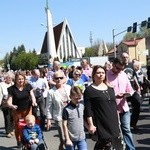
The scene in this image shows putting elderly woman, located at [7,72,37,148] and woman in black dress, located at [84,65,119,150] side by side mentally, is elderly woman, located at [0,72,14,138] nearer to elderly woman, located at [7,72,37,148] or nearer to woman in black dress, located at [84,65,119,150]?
elderly woman, located at [7,72,37,148]


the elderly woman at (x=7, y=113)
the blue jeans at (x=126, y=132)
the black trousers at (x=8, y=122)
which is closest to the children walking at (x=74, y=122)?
the blue jeans at (x=126, y=132)

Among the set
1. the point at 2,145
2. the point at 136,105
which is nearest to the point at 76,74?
the point at 136,105

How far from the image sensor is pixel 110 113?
5.77 meters

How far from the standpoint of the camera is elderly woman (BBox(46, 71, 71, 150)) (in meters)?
7.31

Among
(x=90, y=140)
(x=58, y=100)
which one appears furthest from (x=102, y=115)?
(x=90, y=140)

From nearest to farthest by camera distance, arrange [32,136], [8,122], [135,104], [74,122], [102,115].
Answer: [102,115]
[74,122]
[32,136]
[135,104]
[8,122]

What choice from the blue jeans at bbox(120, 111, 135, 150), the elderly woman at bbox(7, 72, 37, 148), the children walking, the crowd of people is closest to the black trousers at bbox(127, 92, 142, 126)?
the crowd of people

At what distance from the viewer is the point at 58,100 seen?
288 inches

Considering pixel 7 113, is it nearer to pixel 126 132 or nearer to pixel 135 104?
pixel 135 104

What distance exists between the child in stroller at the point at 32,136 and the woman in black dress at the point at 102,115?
213 cm

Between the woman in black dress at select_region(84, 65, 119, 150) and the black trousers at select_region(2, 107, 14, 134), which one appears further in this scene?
the black trousers at select_region(2, 107, 14, 134)

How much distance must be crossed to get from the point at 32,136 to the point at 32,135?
18 mm

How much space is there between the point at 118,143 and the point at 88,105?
67 cm

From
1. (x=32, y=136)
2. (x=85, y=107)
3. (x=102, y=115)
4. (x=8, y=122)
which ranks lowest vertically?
(x=8, y=122)
